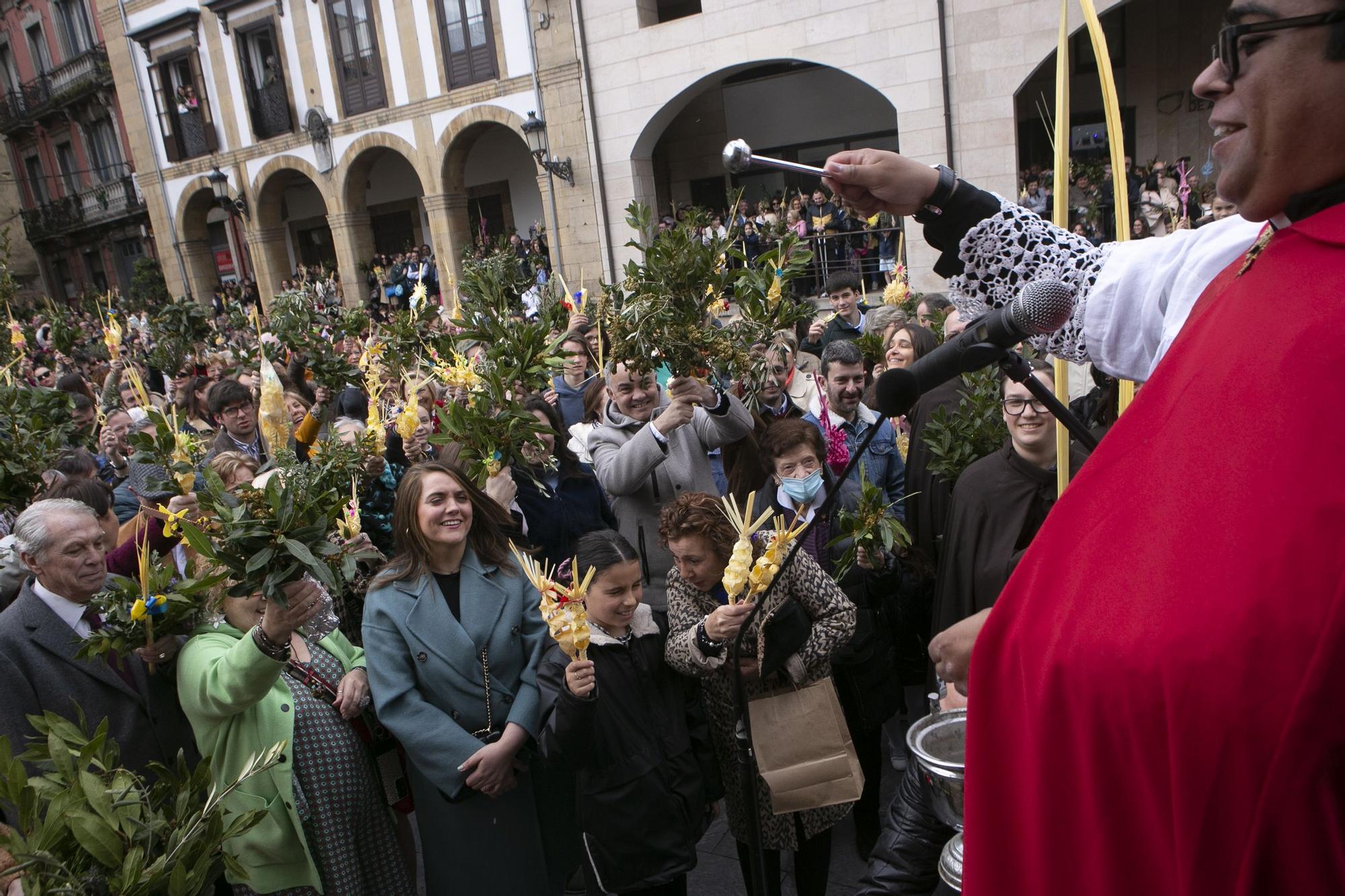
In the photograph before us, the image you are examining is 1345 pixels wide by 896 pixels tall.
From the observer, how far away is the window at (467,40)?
17.1 metres

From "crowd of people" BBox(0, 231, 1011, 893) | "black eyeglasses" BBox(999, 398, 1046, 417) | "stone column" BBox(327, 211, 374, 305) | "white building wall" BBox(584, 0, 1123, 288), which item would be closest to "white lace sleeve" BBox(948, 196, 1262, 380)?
"crowd of people" BBox(0, 231, 1011, 893)

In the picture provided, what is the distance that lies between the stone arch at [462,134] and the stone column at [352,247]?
10.6 feet

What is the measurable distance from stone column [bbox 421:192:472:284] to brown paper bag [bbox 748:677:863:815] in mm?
17054

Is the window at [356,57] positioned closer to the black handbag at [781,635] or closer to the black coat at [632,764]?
the black coat at [632,764]

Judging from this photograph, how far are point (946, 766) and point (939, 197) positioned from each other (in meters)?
1.10

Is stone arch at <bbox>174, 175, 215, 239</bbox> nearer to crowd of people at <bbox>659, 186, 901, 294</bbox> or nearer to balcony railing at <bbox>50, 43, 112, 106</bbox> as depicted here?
balcony railing at <bbox>50, 43, 112, 106</bbox>

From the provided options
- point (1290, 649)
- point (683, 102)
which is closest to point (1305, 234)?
point (1290, 649)

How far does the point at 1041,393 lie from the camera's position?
141 cm

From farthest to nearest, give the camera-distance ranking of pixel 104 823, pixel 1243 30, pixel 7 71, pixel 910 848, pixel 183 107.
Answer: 1. pixel 7 71
2. pixel 183 107
3. pixel 910 848
4. pixel 104 823
5. pixel 1243 30

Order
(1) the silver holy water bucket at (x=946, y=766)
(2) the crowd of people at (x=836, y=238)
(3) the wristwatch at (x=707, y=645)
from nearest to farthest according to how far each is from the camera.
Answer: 1. (1) the silver holy water bucket at (x=946, y=766)
2. (3) the wristwatch at (x=707, y=645)
3. (2) the crowd of people at (x=836, y=238)

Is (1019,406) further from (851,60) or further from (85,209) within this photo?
(85,209)

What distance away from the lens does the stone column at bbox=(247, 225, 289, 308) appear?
22.5 m

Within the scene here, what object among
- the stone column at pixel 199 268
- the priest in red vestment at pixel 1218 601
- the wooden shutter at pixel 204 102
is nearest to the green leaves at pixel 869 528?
the priest in red vestment at pixel 1218 601

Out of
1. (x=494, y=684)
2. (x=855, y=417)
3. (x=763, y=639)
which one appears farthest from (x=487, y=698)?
(x=855, y=417)
